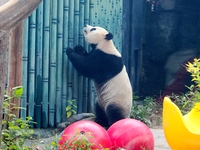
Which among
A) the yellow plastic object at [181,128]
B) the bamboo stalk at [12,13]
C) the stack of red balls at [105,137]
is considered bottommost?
the stack of red balls at [105,137]

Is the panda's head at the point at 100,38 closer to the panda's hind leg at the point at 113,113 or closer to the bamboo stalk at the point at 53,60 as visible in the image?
the bamboo stalk at the point at 53,60

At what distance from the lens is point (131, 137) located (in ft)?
13.3

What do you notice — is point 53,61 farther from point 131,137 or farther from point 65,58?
point 131,137

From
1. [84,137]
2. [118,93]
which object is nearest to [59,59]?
[118,93]

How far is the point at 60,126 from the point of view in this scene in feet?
18.1

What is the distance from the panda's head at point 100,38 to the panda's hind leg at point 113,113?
73cm

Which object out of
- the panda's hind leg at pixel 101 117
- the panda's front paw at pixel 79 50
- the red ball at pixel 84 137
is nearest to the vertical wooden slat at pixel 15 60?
the red ball at pixel 84 137

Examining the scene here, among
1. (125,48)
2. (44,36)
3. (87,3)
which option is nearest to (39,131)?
(44,36)

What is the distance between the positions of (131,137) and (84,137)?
0.61m

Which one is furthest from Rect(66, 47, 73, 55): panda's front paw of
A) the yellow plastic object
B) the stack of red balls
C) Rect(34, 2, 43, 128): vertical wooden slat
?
the yellow plastic object

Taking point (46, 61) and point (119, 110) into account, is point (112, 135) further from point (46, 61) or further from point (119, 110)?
point (46, 61)

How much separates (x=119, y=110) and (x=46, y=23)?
146cm

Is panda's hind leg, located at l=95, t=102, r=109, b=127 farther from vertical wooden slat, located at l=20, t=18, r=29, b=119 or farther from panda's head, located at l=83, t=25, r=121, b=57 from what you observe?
vertical wooden slat, located at l=20, t=18, r=29, b=119

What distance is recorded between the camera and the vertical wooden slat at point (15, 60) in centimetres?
409
